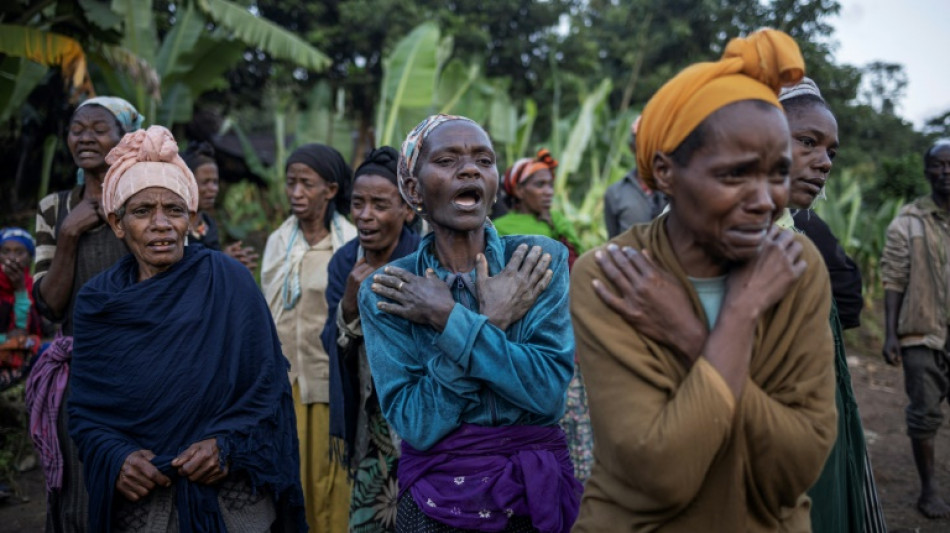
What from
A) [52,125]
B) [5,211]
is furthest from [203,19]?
[5,211]

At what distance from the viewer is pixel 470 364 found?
2.11 meters

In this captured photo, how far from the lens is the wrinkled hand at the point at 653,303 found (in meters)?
1.64

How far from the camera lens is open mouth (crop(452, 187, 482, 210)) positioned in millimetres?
2395

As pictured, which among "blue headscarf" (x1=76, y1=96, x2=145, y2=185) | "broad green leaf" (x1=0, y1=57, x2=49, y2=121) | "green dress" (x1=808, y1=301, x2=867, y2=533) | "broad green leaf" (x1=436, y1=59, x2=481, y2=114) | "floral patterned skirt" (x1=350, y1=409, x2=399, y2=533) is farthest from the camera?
"broad green leaf" (x1=436, y1=59, x2=481, y2=114)

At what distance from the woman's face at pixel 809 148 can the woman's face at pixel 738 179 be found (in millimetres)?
981

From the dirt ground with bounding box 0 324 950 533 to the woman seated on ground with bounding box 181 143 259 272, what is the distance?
2.60 metres

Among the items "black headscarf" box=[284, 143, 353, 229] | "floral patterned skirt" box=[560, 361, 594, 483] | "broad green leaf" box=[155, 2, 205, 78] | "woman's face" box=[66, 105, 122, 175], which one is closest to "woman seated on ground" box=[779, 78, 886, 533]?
"floral patterned skirt" box=[560, 361, 594, 483]

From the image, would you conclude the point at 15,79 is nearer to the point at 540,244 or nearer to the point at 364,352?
the point at 364,352

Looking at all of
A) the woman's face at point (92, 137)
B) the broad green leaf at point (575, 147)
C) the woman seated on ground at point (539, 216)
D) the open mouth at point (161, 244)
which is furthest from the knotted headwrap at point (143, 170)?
the broad green leaf at point (575, 147)

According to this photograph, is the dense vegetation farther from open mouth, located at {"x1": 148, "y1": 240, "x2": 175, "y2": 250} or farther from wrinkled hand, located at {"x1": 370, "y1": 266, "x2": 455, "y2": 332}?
wrinkled hand, located at {"x1": 370, "y1": 266, "x2": 455, "y2": 332}

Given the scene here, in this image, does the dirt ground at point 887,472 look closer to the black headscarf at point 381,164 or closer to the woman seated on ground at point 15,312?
the woman seated on ground at point 15,312

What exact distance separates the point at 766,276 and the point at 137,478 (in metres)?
2.31

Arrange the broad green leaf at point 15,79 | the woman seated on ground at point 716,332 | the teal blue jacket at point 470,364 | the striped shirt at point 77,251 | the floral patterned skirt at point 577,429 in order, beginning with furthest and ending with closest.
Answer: the broad green leaf at point 15,79
the floral patterned skirt at point 577,429
the striped shirt at point 77,251
the teal blue jacket at point 470,364
the woman seated on ground at point 716,332

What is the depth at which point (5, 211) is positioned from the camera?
10.8m
